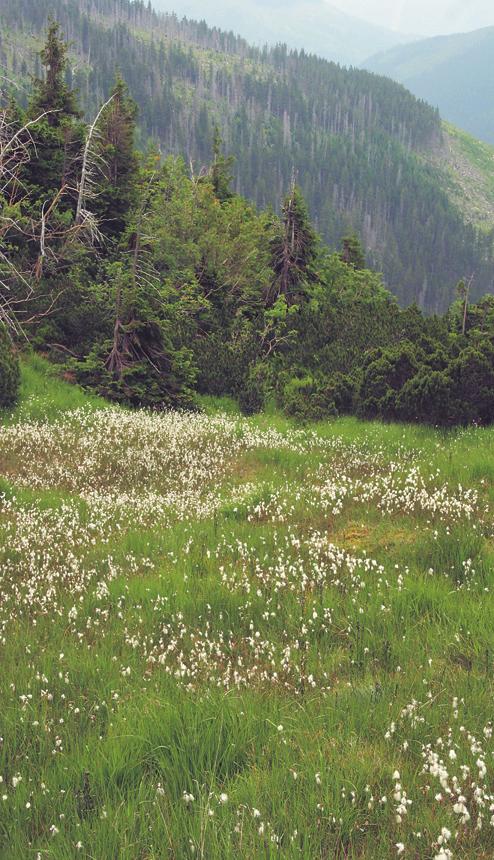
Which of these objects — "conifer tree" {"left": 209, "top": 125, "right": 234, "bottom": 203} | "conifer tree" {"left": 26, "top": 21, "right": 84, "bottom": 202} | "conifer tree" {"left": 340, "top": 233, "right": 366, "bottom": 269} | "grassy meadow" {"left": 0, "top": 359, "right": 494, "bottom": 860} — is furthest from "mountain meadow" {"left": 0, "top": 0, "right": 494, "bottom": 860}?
"conifer tree" {"left": 209, "top": 125, "right": 234, "bottom": 203}

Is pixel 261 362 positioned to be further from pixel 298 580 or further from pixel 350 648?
pixel 350 648

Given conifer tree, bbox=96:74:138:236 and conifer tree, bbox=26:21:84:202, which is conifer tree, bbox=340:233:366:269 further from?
conifer tree, bbox=26:21:84:202

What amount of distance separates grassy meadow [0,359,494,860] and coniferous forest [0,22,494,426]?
4147 millimetres

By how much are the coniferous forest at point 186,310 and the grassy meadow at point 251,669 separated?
163 inches

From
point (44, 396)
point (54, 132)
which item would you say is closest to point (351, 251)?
point (54, 132)

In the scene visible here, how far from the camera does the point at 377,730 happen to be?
3152 mm

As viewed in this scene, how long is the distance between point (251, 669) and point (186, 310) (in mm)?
19455

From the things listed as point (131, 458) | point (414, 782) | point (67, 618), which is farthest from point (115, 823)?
point (131, 458)

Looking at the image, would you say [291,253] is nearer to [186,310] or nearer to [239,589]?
[186,310]

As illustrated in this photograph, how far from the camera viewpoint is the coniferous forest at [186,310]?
1324 cm

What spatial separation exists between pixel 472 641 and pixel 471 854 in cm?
189

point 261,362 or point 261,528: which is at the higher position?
point 261,362

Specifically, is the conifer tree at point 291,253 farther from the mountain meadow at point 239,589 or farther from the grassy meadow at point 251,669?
the grassy meadow at point 251,669

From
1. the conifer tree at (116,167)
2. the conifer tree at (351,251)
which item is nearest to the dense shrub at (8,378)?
the conifer tree at (116,167)
